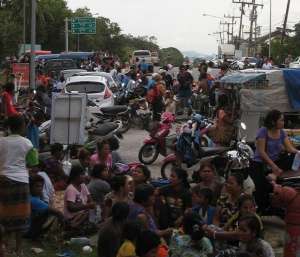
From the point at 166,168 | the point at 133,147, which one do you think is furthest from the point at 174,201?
the point at 133,147

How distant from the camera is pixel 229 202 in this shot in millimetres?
7898

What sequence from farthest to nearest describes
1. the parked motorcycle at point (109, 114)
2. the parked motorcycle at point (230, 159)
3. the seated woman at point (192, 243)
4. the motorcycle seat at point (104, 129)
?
the parked motorcycle at point (109, 114) → the motorcycle seat at point (104, 129) → the parked motorcycle at point (230, 159) → the seated woman at point (192, 243)

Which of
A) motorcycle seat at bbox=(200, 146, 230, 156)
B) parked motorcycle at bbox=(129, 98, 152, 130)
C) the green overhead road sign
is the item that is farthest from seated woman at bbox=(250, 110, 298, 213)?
the green overhead road sign

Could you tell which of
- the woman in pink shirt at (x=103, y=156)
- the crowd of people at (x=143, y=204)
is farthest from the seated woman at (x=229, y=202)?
the woman in pink shirt at (x=103, y=156)

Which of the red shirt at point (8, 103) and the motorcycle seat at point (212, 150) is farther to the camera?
the red shirt at point (8, 103)

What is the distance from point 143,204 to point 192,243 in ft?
3.55

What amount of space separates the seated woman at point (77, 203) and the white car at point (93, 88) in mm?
11249

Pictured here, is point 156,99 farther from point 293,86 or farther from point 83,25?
point 83,25

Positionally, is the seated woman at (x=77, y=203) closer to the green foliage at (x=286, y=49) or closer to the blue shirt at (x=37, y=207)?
the blue shirt at (x=37, y=207)

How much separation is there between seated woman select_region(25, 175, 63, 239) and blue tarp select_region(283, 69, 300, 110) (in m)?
7.17

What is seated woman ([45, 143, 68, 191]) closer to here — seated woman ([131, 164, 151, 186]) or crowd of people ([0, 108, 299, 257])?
crowd of people ([0, 108, 299, 257])

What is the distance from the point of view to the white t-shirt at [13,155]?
26.0 feet

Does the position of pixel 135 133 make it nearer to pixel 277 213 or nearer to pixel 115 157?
pixel 115 157

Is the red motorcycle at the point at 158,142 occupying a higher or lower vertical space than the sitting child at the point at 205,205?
lower
